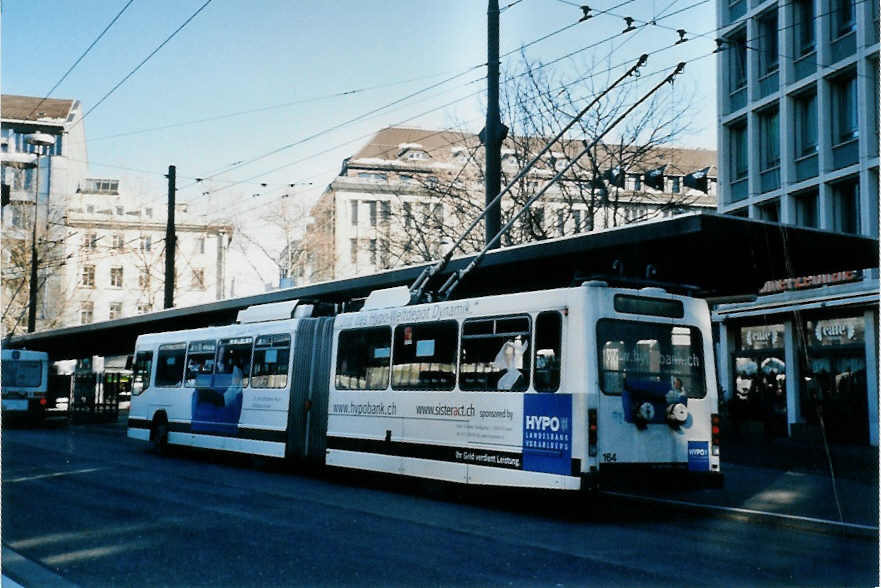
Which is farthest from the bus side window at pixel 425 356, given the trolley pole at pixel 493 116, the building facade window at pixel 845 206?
the building facade window at pixel 845 206

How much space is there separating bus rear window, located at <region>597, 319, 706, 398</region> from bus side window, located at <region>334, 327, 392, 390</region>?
4.17m

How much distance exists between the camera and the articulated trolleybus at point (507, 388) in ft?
36.8

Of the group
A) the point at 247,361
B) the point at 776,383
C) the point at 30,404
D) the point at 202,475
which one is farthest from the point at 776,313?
the point at 30,404

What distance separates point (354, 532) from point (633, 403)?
3.65m

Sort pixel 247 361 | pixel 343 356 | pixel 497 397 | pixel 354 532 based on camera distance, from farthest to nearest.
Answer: pixel 247 361 → pixel 343 356 → pixel 497 397 → pixel 354 532

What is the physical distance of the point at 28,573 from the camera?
7.37 m

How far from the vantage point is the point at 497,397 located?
12.2 meters

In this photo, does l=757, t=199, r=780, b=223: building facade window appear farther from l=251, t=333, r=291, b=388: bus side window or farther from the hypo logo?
the hypo logo

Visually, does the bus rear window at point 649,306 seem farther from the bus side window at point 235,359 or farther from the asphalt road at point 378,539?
the bus side window at point 235,359

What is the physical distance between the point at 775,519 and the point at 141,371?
16.0 m

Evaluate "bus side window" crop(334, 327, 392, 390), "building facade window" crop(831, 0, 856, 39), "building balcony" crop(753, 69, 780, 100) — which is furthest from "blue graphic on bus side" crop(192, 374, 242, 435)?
"building balcony" crop(753, 69, 780, 100)

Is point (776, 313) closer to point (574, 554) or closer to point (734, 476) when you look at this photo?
point (734, 476)

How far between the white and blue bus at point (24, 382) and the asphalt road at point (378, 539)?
20.2 metres

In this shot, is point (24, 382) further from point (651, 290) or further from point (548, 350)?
point (651, 290)
